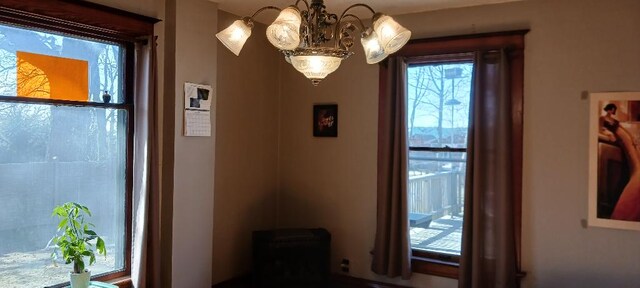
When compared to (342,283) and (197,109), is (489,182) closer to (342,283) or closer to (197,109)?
(342,283)

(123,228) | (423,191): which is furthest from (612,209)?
(123,228)

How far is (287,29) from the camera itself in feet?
6.49

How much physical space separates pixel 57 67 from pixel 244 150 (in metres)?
1.73

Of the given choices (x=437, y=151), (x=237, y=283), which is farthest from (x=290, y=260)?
(x=437, y=151)

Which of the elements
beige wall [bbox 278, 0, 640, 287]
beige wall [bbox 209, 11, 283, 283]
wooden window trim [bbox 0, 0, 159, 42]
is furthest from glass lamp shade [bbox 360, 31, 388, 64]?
beige wall [bbox 209, 11, 283, 283]

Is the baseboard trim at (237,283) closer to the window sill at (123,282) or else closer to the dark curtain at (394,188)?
the window sill at (123,282)

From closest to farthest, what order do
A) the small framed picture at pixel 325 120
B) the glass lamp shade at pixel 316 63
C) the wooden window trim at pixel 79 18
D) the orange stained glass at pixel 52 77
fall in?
the glass lamp shade at pixel 316 63
the wooden window trim at pixel 79 18
the orange stained glass at pixel 52 77
the small framed picture at pixel 325 120

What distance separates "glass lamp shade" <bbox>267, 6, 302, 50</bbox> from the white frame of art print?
7.77 ft

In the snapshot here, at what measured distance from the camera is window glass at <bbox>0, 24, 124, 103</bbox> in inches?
108

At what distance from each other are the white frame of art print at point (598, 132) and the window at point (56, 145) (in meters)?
3.08

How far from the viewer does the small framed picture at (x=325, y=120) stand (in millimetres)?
4426

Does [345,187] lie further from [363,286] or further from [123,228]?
[123,228]

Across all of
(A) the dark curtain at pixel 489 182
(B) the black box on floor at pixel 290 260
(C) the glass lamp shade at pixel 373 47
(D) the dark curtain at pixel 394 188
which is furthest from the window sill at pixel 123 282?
(A) the dark curtain at pixel 489 182

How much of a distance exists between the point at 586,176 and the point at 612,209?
261 millimetres
